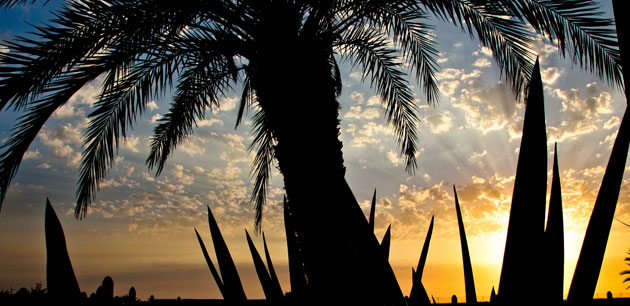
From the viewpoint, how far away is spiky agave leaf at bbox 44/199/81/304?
0.30 meters

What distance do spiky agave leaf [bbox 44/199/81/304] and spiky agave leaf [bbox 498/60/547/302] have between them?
1.09ft

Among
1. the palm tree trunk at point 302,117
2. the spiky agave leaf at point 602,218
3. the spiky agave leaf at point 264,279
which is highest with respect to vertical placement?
the palm tree trunk at point 302,117

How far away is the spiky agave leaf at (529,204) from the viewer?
29 centimetres

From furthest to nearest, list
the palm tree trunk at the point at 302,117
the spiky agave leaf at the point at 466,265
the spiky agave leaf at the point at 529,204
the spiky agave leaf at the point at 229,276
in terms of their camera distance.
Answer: the palm tree trunk at the point at 302,117 < the spiky agave leaf at the point at 466,265 < the spiky agave leaf at the point at 229,276 < the spiky agave leaf at the point at 529,204

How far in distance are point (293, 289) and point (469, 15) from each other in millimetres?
4660

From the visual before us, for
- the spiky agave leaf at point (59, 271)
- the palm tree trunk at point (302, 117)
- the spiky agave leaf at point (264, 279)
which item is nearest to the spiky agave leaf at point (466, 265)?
the spiky agave leaf at point (264, 279)

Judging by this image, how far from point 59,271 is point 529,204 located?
34 cm

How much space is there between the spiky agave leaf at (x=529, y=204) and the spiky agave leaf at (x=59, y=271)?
0.33 m

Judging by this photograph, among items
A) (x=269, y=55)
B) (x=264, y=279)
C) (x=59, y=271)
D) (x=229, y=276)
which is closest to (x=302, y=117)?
(x=269, y=55)

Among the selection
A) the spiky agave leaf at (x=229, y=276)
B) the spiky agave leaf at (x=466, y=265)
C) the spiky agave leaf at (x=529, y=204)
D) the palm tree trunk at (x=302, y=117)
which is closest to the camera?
the spiky agave leaf at (x=529, y=204)

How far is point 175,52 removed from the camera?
15.2 feet

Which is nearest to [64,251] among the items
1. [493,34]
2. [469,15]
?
[469,15]

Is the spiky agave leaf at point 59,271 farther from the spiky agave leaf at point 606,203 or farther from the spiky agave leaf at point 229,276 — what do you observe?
the spiky agave leaf at point 606,203

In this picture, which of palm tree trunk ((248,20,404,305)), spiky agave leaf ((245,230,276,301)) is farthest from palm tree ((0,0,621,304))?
spiky agave leaf ((245,230,276,301))
